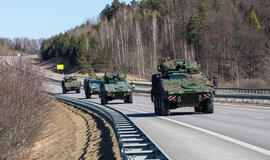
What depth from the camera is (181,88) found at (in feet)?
66.8

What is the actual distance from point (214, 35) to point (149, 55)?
55.9 ft

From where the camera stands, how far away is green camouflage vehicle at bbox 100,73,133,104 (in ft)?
118

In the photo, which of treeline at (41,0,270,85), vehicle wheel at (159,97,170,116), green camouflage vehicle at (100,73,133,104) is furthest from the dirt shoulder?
treeline at (41,0,270,85)

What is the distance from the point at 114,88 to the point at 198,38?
66.5 m

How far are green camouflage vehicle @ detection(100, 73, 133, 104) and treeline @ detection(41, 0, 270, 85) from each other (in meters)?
44.1

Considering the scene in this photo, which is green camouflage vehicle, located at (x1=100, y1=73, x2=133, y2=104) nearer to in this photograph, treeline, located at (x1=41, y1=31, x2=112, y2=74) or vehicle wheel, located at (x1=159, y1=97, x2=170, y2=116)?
vehicle wheel, located at (x1=159, y1=97, x2=170, y2=116)

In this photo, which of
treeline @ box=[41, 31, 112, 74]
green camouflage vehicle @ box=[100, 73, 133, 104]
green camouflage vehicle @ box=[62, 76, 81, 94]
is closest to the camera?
green camouflage vehicle @ box=[100, 73, 133, 104]

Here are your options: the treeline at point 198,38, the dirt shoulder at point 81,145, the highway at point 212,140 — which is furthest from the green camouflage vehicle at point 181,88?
the treeline at point 198,38

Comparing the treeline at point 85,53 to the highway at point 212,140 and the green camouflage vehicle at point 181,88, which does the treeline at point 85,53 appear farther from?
the highway at point 212,140

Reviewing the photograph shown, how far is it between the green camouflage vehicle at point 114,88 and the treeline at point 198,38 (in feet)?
145

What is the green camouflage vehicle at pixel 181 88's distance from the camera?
794 inches

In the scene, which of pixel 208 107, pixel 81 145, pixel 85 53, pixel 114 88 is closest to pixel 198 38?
pixel 85 53

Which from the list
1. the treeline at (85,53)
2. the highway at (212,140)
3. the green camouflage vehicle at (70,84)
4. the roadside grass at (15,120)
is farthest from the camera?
the treeline at (85,53)

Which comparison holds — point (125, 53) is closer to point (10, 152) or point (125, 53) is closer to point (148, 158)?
point (10, 152)
